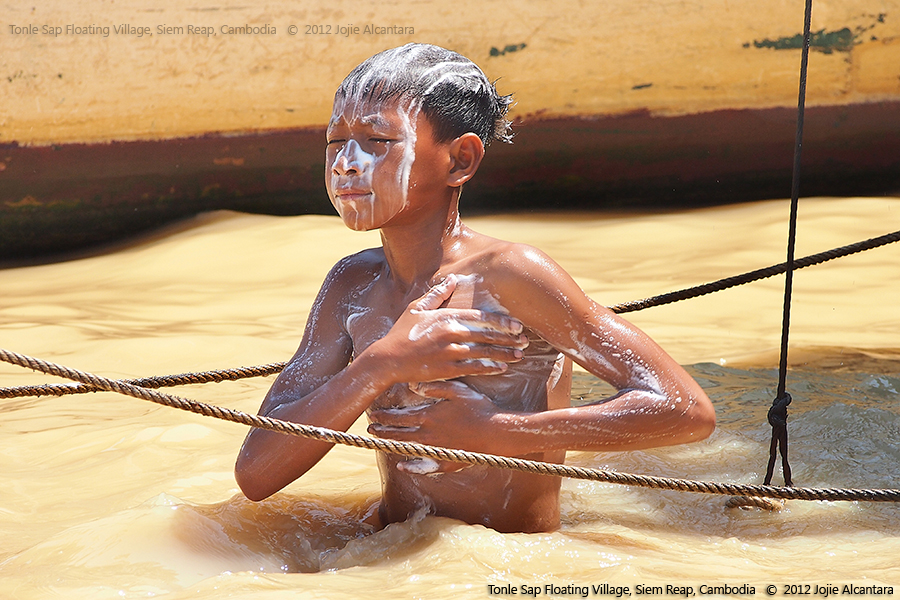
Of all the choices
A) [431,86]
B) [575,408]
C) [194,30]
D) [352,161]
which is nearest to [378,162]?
[352,161]

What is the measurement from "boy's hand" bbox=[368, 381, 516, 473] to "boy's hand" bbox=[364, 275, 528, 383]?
0.17 ft

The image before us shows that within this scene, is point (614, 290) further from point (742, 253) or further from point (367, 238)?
point (367, 238)

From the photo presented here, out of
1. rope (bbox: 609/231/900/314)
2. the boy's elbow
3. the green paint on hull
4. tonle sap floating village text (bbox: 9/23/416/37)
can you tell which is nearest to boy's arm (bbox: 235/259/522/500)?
the boy's elbow

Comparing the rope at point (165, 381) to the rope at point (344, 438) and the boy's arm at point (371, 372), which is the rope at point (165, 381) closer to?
the boy's arm at point (371, 372)

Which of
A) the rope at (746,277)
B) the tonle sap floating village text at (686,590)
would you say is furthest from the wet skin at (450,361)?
the rope at (746,277)

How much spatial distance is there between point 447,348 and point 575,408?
298mm

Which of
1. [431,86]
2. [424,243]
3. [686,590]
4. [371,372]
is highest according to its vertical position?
[431,86]

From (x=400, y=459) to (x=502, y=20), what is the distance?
5.58m

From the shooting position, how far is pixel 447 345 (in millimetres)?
1904

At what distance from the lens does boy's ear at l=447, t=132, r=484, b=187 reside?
2.06 m

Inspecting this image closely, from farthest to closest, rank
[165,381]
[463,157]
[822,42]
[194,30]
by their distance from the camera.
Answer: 1. [822,42]
2. [194,30]
3. [165,381]
4. [463,157]

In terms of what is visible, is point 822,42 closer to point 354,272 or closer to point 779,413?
point 779,413

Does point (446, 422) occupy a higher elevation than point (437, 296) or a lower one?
lower

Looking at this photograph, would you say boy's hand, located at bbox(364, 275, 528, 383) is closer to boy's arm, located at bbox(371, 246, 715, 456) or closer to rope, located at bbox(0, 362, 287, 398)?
boy's arm, located at bbox(371, 246, 715, 456)
